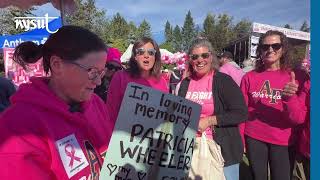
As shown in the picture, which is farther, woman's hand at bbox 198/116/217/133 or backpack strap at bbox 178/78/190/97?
backpack strap at bbox 178/78/190/97

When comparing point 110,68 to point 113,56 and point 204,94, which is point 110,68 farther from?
point 204,94

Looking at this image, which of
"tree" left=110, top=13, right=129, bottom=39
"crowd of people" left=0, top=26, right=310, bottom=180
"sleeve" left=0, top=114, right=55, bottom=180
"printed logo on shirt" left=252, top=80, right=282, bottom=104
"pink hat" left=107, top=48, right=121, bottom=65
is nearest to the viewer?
"sleeve" left=0, top=114, right=55, bottom=180

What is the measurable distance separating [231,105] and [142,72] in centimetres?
100

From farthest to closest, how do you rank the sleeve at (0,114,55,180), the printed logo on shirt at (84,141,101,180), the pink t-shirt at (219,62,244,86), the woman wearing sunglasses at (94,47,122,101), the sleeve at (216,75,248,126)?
the pink t-shirt at (219,62,244,86), the woman wearing sunglasses at (94,47,122,101), the sleeve at (216,75,248,126), the printed logo on shirt at (84,141,101,180), the sleeve at (0,114,55,180)

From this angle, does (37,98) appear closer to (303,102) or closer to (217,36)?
(303,102)

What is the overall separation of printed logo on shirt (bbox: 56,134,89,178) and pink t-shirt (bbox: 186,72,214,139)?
189cm

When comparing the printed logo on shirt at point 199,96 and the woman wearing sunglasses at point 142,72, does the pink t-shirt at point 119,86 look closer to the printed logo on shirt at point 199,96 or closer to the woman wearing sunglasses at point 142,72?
the woman wearing sunglasses at point 142,72

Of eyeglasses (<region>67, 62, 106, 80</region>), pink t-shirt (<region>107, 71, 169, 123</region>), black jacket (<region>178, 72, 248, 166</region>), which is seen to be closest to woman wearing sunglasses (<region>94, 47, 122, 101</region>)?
pink t-shirt (<region>107, 71, 169, 123</region>)

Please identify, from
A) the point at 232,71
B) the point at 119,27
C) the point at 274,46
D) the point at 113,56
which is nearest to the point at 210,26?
the point at 119,27

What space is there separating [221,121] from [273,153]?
0.90m

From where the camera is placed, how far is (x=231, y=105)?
142 inches

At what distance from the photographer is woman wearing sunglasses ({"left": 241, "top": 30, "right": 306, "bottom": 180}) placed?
4.09m

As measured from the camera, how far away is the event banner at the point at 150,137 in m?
2.01

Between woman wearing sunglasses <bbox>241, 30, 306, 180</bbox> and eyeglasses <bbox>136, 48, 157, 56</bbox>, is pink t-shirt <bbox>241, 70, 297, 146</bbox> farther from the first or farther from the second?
eyeglasses <bbox>136, 48, 157, 56</bbox>
